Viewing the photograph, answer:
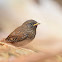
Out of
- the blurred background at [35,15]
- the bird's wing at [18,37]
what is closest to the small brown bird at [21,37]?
the bird's wing at [18,37]

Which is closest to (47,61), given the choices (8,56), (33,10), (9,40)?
(8,56)

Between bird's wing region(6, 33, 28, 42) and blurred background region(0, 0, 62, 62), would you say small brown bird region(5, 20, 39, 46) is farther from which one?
blurred background region(0, 0, 62, 62)

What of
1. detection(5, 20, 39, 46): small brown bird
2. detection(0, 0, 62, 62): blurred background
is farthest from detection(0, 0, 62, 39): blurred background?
detection(5, 20, 39, 46): small brown bird

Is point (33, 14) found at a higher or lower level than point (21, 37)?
higher

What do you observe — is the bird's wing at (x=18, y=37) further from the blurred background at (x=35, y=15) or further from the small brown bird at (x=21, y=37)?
the blurred background at (x=35, y=15)

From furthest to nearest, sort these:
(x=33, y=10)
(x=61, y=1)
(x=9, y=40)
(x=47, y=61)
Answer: (x=61, y=1) < (x=33, y=10) < (x=9, y=40) < (x=47, y=61)

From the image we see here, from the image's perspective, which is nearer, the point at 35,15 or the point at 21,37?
the point at 21,37

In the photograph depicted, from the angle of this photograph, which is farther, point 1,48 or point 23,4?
point 23,4

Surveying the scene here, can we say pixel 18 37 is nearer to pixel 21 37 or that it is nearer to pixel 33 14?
pixel 21 37

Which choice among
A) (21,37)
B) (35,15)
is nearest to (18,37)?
(21,37)

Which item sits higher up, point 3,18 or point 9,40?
point 3,18

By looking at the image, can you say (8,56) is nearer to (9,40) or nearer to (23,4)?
(9,40)
